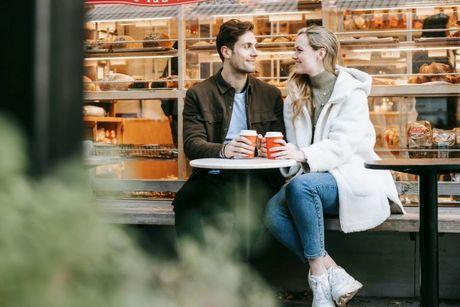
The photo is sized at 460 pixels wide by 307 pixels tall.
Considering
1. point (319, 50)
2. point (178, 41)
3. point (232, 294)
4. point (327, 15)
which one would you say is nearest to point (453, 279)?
point (319, 50)

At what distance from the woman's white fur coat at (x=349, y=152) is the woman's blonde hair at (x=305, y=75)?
0.19 feet

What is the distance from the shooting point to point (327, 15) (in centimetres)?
517

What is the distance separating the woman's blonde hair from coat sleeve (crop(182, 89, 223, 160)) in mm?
518

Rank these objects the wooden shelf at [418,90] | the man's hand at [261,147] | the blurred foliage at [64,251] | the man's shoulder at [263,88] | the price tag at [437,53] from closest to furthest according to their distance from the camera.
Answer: the blurred foliage at [64,251], the man's hand at [261,147], the man's shoulder at [263,88], the wooden shelf at [418,90], the price tag at [437,53]

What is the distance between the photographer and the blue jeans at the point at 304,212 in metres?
3.59


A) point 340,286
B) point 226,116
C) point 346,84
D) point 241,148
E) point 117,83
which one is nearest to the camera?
point 340,286

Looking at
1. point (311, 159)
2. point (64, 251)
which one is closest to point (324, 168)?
point (311, 159)

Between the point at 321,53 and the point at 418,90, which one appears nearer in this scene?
the point at 321,53

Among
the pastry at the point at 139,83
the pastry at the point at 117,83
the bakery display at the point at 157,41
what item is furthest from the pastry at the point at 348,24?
the pastry at the point at 117,83

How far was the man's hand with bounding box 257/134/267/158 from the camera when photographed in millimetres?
3802

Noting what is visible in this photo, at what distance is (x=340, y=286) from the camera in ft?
11.7

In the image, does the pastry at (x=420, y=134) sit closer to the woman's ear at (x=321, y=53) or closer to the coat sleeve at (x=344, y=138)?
the coat sleeve at (x=344, y=138)

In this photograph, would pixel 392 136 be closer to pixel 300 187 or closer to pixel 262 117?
pixel 262 117

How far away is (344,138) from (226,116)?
0.79m
